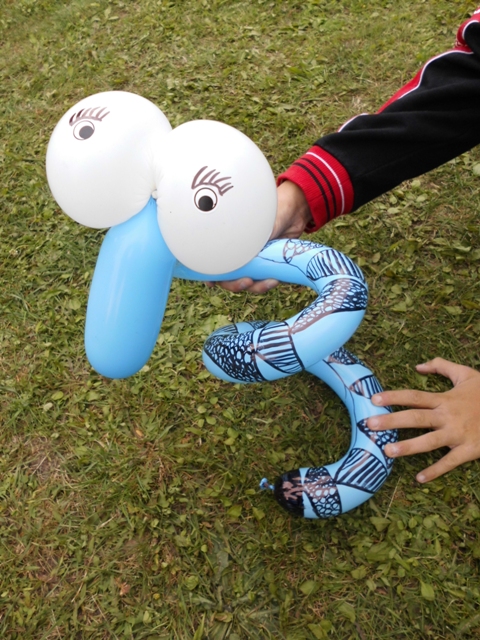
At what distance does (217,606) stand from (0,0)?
3998mm

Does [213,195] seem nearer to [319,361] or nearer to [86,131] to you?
[86,131]

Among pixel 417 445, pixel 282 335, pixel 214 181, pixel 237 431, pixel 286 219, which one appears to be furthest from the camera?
pixel 237 431

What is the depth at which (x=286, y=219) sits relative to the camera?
160 cm

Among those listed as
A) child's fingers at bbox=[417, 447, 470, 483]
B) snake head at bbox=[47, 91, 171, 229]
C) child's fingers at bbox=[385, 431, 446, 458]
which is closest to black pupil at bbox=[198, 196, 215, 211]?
Result: snake head at bbox=[47, 91, 171, 229]

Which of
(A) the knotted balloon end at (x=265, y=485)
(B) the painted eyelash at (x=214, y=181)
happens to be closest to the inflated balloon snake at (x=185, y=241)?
(B) the painted eyelash at (x=214, y=181)

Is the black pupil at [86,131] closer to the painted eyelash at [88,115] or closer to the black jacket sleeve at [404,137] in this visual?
the painted eyelash at [88,115]

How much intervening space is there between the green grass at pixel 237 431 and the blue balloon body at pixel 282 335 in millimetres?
143

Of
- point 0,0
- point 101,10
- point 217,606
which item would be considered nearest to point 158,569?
point 217,606

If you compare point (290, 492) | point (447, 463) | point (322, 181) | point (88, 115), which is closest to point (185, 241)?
point (88, 115)

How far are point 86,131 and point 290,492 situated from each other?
3.91 ft

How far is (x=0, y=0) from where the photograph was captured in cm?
365

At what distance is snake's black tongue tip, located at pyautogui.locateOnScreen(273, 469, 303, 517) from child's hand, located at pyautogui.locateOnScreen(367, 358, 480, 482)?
0.30 m

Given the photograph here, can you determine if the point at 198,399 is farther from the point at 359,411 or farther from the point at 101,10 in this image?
the point at 101,10

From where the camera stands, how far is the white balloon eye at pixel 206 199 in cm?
107
